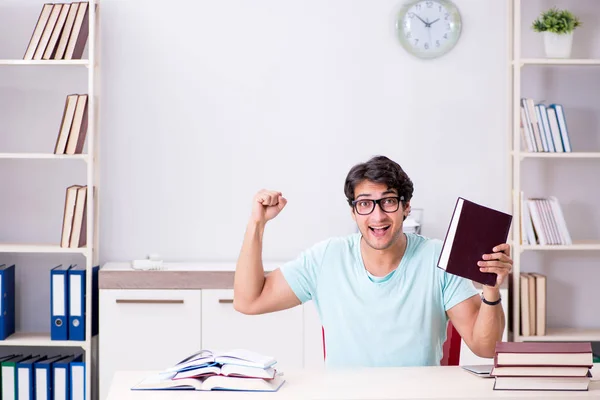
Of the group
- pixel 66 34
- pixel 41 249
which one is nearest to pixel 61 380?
pixel 41 249

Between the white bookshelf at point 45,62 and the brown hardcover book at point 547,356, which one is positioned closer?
the brown hardcover book at point 547,356

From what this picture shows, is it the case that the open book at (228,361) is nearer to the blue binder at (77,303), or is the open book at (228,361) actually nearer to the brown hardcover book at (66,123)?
the blue binder at (77,303)


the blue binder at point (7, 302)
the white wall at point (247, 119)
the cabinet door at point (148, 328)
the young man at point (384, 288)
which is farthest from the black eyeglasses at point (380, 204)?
the blue binder at point (7, 302)

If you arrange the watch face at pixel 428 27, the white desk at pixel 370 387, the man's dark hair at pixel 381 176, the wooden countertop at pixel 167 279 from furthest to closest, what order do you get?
the watch face at pixel 428 27, the wooden countertop at pixel 167 279, the man's dark hair at pixel 381 176, the white desk at pixel 370 387

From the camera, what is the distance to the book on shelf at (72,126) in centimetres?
383

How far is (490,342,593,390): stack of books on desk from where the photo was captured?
2.15 m

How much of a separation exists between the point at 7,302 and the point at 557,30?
9.52 ft

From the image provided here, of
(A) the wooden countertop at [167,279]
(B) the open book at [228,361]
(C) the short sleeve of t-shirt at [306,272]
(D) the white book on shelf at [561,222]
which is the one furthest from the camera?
(D) the white book on shelf at [561,222]

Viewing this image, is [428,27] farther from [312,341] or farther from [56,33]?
[56,33]

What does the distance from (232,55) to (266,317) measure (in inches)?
51.6

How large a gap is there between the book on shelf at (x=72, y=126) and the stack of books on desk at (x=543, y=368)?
2387mm

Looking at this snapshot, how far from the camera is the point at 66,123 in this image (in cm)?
384

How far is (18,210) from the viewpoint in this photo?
411 cm

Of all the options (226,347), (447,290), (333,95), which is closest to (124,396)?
(447,290)
